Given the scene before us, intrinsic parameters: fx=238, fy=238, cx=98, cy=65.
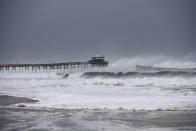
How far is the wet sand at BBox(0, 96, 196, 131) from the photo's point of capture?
594 centimetres

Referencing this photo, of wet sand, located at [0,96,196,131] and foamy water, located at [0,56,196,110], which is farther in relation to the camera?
foamy water, located at [0,56,196,110]

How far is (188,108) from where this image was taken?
27.8 ft

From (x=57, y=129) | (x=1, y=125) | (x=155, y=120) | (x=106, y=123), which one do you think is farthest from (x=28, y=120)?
(x=155, y=120)

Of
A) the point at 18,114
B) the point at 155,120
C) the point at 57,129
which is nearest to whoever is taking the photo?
the point at 57,129

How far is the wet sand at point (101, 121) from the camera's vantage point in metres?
5.94

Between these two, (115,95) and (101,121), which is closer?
(101,121)

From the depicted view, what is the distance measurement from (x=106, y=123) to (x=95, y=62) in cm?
4917

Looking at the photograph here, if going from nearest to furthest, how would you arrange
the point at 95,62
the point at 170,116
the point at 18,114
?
the point at 170,116 → the point at 18,114 → the point at 95,62

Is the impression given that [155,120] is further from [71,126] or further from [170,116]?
[71,126]

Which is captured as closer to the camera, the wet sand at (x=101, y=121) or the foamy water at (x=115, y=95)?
the wet sand at (x=101, y=121)

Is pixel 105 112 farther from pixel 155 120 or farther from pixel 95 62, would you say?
pixel 95 62

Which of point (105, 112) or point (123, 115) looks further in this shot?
point (105, 112)

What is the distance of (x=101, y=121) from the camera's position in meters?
6.68

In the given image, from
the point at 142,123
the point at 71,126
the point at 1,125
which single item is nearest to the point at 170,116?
the point at 142,123
